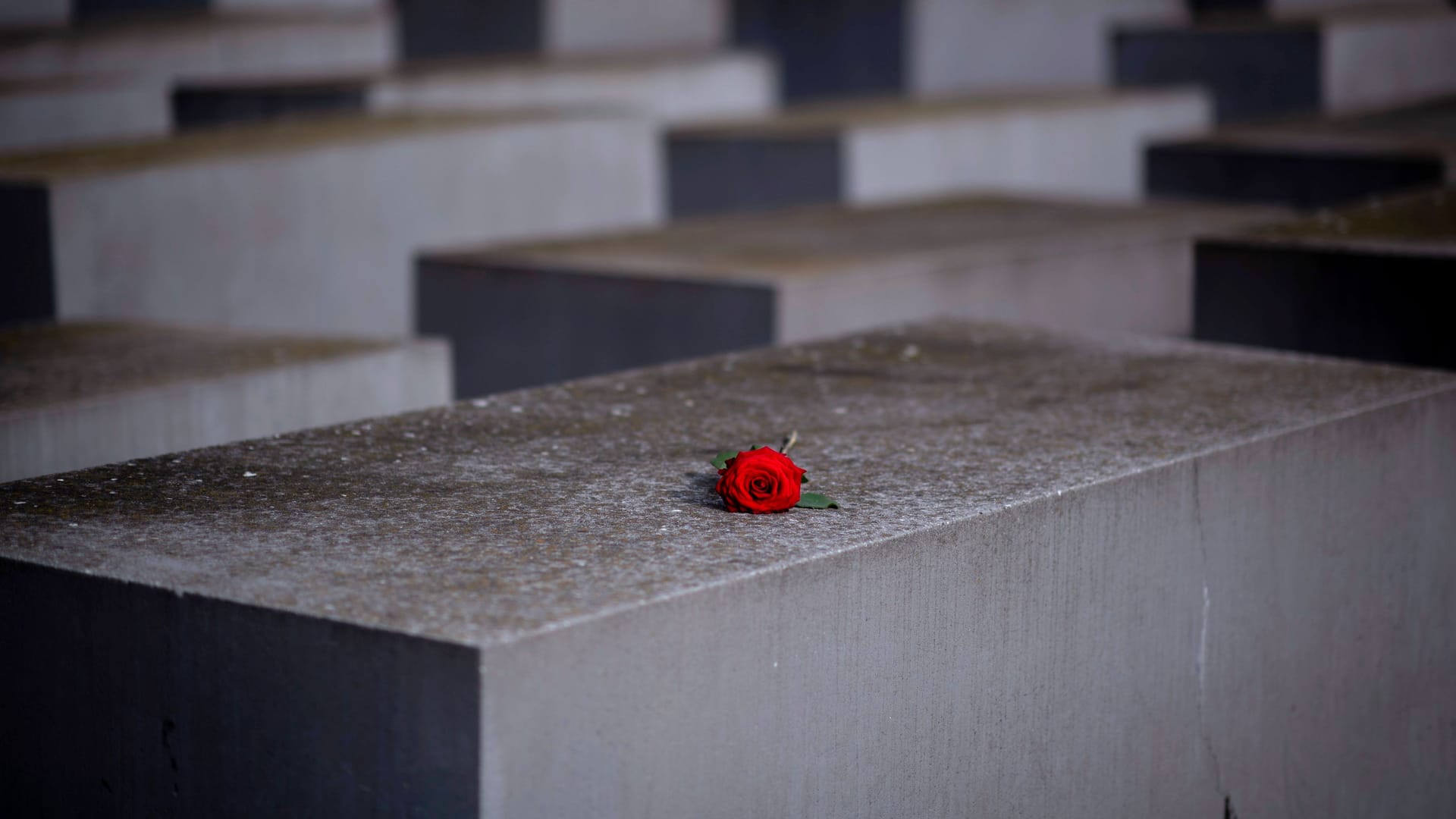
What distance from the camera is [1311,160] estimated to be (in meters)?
8.80

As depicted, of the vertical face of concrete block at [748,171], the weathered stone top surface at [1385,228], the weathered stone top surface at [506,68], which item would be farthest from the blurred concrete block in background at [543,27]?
the weathered stone top surface at [1385,228]

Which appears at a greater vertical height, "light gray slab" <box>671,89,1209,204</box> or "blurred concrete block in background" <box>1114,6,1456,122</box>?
"blurred concrete block in background" <box>1114,6,1456,122</box>

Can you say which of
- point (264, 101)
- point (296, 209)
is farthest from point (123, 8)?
point (296, 209)

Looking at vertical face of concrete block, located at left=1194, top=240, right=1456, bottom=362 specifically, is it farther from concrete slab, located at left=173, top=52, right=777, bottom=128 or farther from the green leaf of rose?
concrete slab, located at left=173, top=52, right=777, bottom=128

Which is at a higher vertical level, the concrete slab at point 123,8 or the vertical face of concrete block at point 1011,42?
the concrete slab at point 123,8

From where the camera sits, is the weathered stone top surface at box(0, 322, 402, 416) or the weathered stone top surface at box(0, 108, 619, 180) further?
the weathered stone top surface at box(0, 108, 619, 180)

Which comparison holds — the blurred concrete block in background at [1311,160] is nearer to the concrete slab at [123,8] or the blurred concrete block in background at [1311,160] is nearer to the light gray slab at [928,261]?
the light gray slab at [928,261]

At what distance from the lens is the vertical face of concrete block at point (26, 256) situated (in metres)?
5.50

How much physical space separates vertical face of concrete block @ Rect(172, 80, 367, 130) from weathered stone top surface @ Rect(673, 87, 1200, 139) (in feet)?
5.46

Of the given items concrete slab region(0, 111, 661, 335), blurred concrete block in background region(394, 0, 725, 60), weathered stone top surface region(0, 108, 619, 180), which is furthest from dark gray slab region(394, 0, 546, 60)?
concrete slab region(0, 111, 661, 335)

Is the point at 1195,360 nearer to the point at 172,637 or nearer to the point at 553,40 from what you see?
the point at 172,637

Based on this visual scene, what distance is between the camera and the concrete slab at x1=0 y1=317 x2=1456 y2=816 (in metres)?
2.00

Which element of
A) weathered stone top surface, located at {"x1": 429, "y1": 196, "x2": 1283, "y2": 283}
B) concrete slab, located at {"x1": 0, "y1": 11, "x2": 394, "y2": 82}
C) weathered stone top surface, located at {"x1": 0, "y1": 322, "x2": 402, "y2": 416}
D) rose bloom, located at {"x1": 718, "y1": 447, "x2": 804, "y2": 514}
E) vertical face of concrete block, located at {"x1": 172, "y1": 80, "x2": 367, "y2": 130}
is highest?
concrete slab, located at {"x1": 0, "y1": 11, "x2": 394, "y2": 82}

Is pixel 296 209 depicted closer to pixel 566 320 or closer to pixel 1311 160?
pixel 566 320
